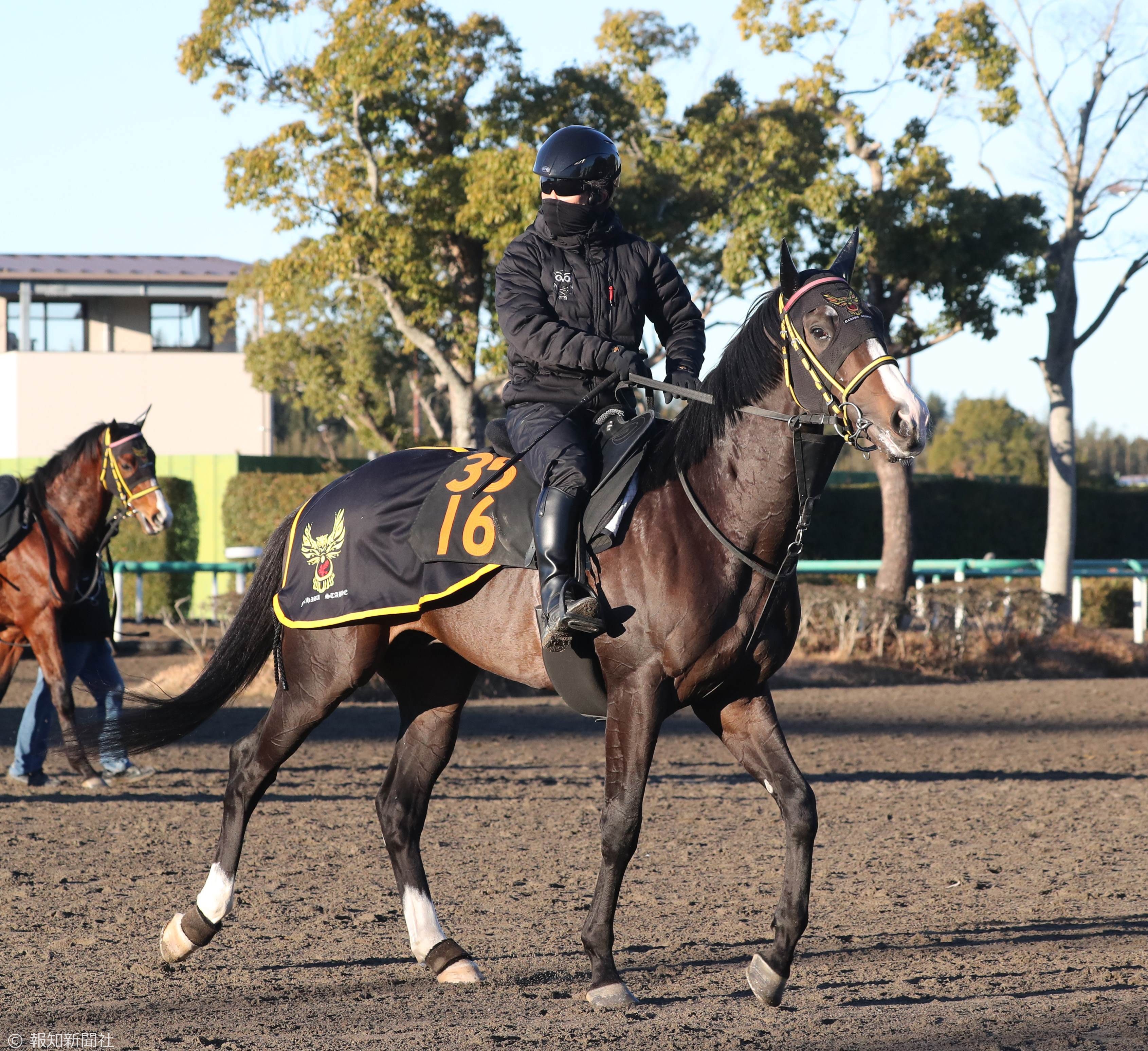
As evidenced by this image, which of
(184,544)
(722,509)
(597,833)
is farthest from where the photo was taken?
(184,544)

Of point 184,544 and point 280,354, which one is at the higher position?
point 280,354

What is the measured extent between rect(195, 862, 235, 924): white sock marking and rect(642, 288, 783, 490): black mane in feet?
6.75

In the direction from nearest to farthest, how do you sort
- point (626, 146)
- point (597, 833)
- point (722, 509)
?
point (722, 509) < point (597, 833) < point (626, 146)

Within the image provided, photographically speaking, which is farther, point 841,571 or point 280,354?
point 280,354

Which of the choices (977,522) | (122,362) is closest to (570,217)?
(977,522)

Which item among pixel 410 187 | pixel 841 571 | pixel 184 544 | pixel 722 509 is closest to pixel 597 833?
pixel 722 509

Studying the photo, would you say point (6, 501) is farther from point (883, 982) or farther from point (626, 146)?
point (626, 146)

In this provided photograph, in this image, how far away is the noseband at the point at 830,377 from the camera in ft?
12.3

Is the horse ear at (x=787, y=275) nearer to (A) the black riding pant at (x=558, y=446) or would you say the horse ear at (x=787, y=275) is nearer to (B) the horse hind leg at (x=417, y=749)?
(A) the black riding pant at (x=558, y=446)

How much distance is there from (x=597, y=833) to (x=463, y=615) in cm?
275

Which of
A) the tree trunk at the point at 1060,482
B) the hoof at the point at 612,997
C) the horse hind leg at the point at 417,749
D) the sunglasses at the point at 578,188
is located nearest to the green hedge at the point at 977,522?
the tree trunk at the point at 1060,482

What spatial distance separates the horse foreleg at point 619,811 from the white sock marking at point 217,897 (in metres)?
1.35

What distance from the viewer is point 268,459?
24.5 meters

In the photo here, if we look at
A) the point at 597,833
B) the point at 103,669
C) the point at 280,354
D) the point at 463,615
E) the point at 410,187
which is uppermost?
the point at 410,187
